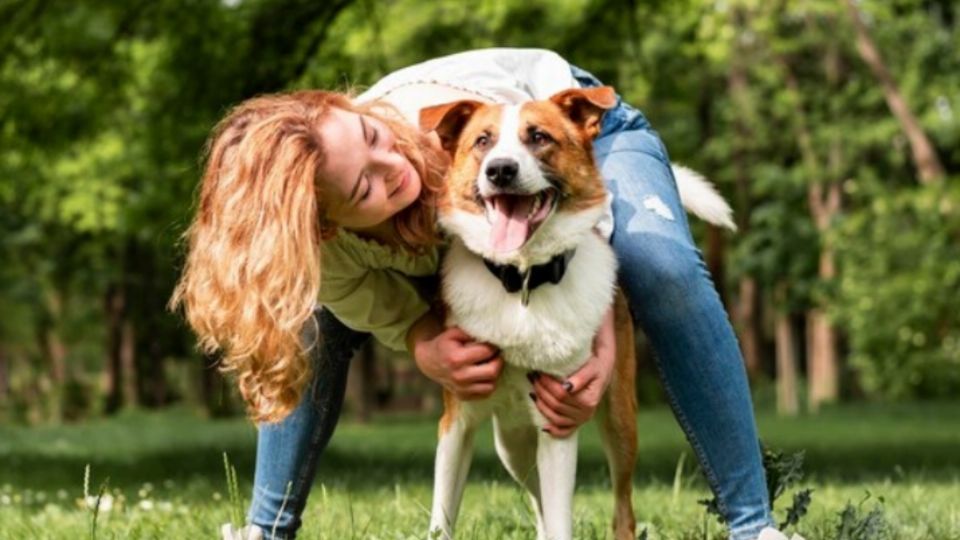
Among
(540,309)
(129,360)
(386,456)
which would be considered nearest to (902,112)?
(386,456)

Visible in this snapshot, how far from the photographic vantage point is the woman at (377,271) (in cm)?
367

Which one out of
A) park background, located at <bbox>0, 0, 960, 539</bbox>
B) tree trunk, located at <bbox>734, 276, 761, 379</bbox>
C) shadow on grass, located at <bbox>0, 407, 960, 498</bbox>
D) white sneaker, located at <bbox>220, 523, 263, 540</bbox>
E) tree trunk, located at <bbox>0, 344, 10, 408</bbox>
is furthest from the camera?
tree trunk, located at <bbox>0, 344, 10, 408</bbox>

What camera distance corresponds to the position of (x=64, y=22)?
12.5 m

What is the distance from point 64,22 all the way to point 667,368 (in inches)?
379

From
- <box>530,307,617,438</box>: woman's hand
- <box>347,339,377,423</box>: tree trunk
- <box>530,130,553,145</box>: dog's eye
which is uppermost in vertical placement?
<box>530,130,553,145</box>: dog's eye

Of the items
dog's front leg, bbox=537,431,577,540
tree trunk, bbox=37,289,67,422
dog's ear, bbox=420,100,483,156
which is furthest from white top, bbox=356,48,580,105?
tree trunk, bbox=37,289,67,422

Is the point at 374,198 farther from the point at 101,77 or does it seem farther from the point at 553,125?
the point at 101,77

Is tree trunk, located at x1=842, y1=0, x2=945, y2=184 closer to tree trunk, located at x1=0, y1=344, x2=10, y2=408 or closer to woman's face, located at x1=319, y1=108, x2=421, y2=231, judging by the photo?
woman's face, located at x1=319, y1=108, x2=421, y2=231

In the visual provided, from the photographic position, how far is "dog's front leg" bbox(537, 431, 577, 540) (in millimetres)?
3918

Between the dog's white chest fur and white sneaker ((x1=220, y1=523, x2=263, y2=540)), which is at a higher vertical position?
the dog's white chest fur

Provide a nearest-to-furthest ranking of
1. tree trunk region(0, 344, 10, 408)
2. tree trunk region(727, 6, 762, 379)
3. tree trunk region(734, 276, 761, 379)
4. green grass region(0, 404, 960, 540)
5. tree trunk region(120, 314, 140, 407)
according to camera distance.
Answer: green grass region(0, 404, 960, 540) → tree trunk region(727, 6, 762, 379) → tree trunk region(734, 276, 761, 379) → tree trunk region(120, 314, 140, 407) → tree trunk region(0, 344, 10, 408)

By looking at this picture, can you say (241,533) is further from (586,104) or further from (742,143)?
(742,143)

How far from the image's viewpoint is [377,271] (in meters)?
4.17

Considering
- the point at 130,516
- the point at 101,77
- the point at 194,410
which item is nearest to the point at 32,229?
the point at 194,410
